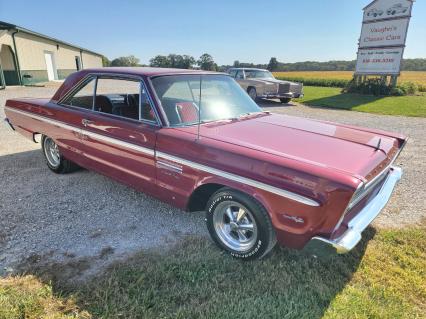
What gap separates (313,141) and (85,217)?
2.60 meters

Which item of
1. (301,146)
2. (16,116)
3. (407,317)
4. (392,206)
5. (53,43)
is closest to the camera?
(407,317)

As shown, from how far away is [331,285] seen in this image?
259 cm

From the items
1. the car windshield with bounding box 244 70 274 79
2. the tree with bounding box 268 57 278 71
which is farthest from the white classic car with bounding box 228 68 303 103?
the tree with bounding box 268 57 278 71

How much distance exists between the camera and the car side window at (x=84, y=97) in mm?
4047

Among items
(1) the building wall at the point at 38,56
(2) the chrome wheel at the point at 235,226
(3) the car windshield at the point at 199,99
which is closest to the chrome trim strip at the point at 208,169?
(2) the chrome wheel at the point at 235,226

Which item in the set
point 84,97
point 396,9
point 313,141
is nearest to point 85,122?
point 84,97

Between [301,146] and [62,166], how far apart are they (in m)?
3.61

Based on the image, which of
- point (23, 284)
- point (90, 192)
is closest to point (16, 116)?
point (90, 192)

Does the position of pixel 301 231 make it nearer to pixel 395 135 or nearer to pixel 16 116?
pixel 395 135

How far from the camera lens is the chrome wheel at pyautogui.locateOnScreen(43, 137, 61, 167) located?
4.84m

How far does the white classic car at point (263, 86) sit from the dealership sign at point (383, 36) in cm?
562

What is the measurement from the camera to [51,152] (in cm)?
495

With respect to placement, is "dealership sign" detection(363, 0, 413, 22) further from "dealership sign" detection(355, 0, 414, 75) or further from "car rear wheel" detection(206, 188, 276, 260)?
"car rear wheel" detection(206, 188, 276, 260)

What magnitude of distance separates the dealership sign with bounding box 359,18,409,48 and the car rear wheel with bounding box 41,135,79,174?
1768 centimetres
